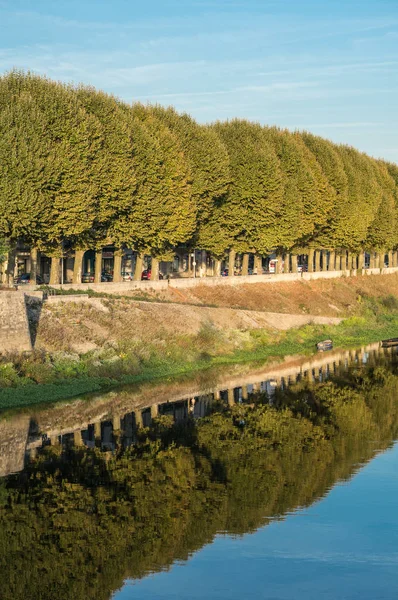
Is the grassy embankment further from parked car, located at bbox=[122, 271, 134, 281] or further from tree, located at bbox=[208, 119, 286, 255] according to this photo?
parked car, located at bbox=[122, 271, 134, 281]

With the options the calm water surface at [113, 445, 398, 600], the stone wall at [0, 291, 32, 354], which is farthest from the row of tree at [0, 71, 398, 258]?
the calm water surface at [113, 445, 398, 600]

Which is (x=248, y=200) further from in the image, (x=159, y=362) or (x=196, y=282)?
(x=159, y=362)

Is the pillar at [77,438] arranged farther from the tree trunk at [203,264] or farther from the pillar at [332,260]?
the pillar at [332,260]

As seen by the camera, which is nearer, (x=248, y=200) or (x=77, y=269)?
(x=77, y=269)

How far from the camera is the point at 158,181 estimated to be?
9019 centimetres

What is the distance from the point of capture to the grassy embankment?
197 feet

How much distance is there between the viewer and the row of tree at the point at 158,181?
7506 cm

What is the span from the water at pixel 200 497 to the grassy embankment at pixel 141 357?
2.94 meters

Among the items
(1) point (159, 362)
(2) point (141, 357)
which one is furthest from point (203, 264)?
(2) point (141, 357)

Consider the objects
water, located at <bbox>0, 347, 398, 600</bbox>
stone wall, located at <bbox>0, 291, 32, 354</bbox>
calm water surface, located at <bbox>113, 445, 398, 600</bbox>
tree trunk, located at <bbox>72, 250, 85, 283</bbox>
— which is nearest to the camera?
calm water surface, located at <bbox>113, 445, 398, 600</bbox>

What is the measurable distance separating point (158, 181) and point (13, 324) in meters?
30.2

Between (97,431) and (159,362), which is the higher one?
(159,362)

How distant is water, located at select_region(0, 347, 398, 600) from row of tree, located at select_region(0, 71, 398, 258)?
2075 centimetres

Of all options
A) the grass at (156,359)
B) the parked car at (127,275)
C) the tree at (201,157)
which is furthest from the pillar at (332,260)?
the tree at (201,157)
